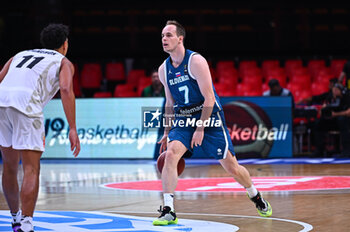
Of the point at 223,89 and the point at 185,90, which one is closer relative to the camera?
the point at 185,90

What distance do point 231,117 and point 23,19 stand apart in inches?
381

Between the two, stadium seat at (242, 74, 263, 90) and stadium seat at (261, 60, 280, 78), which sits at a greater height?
stadium seat at (261, 60, 280, 78)

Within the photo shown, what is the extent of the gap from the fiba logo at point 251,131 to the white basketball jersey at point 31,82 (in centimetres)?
821

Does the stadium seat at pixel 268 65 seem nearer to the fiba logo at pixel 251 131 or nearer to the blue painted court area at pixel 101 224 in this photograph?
Result: the fiba logo at pixel 251 131

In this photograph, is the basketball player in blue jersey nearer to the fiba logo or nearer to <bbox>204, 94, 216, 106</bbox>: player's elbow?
<bbox>204, 94, 216, 106</bbox>: player's elbow

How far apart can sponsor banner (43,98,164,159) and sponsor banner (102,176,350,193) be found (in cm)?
370

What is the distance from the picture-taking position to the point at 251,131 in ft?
45.2

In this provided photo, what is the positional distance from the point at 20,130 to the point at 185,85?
1.71 meters

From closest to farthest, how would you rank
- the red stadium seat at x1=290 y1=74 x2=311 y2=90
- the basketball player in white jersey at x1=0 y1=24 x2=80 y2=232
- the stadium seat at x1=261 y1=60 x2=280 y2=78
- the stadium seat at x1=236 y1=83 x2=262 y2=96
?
the basketball player in white jersey at x1=0 y1=24 x2=80 y2=232
the stadium seat at x1=236 y1=83 x2=262 y2=96
the red stadium seat at x1=290 y1=74 x2=311 y2=90
the stadium seat at x1=261 y1=60 x2=280 y2=78

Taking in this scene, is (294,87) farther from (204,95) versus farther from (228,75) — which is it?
(204,95)

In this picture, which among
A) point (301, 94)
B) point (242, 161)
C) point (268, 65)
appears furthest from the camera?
point (268, 65)

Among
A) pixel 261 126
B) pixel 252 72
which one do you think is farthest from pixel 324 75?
pixel 261 126

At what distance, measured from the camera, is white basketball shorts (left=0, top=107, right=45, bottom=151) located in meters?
5.62

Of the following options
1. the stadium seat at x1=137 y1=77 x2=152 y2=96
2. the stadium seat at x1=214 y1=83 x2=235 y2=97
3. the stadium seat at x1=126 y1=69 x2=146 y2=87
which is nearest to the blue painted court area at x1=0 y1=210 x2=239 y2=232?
the stadium seat at x1=214 y1=83 x2=235 y2=97
